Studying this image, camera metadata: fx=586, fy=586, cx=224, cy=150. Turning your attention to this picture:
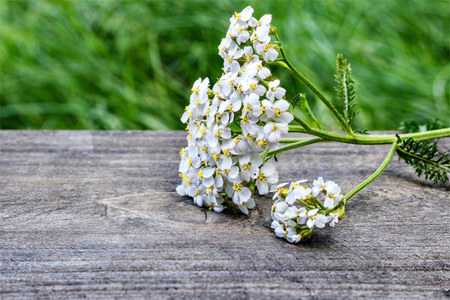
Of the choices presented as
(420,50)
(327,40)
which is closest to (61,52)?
(327,40)

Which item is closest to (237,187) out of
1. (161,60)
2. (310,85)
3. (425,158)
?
(310,85)

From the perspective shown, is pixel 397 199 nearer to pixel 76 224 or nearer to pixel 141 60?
pixel 76 224

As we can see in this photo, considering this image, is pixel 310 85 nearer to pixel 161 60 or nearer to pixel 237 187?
pixel 237 187

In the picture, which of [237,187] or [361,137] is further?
[361,137]

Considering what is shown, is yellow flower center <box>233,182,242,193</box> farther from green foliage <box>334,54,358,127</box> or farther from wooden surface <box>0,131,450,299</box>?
green foliage <box>334,54,358,127</box>

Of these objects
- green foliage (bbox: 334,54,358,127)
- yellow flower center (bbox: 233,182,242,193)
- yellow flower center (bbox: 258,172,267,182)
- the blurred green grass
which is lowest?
yellow flower center (bbox: 233,182,242,193)

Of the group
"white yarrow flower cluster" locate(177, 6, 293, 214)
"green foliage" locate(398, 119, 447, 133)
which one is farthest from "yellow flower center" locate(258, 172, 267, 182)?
"green foliage" locate(398, 119, 447, 133)
